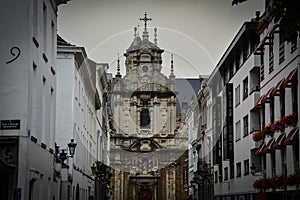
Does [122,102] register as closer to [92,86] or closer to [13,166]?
[92,86]

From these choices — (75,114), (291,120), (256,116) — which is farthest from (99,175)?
(291,120)

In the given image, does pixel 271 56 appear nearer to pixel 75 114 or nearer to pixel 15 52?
pixel 75 114

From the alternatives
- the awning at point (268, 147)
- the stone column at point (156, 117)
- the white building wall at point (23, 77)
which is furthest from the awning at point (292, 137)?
the stone column at point (156, 117)

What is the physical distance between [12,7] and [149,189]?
8140cm

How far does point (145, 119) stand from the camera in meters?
102

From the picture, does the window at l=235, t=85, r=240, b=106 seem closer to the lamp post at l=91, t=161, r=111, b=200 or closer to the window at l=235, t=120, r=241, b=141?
the window at l=235, t=120, r=241, b=141

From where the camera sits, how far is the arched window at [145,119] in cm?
10112

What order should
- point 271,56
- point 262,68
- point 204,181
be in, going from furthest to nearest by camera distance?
point 204,181 < point 262,68 < point 271,56

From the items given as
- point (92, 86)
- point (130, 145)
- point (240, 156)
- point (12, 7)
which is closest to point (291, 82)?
point (12, 7)

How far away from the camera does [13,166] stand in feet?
66.6

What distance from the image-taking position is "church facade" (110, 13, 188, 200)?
99.0m

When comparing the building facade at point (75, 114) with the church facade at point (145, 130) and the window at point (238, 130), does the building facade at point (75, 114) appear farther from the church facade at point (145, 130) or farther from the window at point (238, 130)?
the church facade at point (145, 130)

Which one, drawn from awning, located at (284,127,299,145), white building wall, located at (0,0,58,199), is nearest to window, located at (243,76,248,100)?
awning, located at (284,127,299,145)

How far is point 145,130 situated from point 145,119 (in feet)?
6.22
